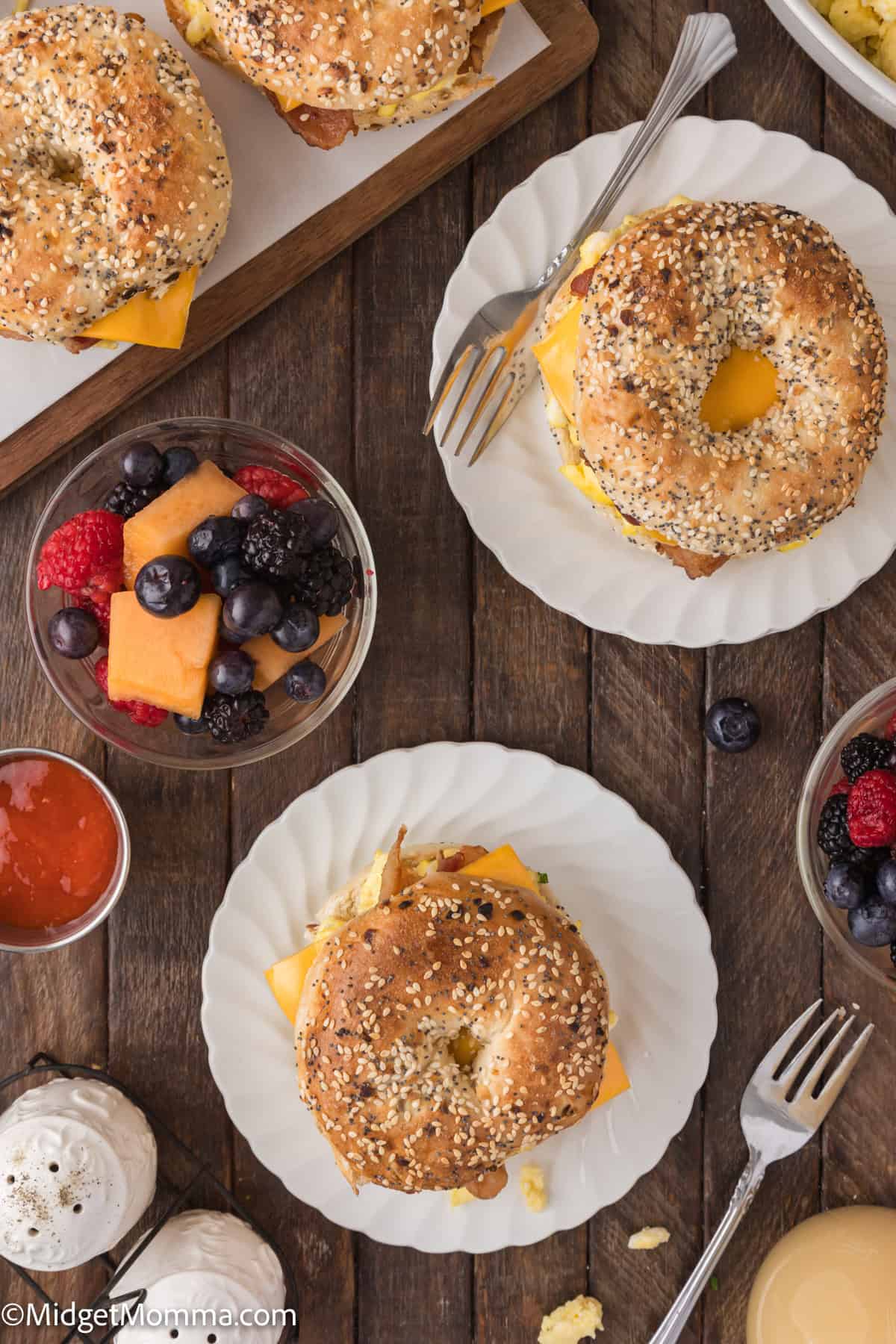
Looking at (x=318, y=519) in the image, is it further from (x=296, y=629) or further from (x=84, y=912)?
(x=84, y=912)

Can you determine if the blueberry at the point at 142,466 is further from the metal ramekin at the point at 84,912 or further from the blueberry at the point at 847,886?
the blueberry at the point at 847,886

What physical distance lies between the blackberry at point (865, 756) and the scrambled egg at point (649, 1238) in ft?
2.49

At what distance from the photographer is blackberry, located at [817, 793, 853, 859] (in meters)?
1.65

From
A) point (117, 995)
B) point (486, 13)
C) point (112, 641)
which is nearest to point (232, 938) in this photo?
point (117, 995)

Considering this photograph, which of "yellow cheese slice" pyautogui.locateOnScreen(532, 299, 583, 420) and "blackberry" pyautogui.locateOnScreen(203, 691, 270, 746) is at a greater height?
"yellow cheese slice" pyautogui.locateOnScreen(532, 299, 583, 420)

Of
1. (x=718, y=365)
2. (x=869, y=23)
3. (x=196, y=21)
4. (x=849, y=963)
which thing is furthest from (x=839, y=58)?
(x=849, y=963)

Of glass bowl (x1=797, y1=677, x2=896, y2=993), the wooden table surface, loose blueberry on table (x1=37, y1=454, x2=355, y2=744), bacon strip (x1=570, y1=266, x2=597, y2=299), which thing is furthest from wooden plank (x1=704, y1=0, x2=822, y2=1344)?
loose blueberry on table (x1=37, y1=454, x2=355, y2=744)

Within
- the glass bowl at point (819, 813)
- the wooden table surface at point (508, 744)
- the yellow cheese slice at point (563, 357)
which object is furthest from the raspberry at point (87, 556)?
the glass bowl at point (819, 813)

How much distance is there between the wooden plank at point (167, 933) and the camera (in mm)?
1808

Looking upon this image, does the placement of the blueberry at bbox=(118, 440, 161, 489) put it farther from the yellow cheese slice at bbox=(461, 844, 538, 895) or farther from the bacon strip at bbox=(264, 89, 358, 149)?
the yellow cheese slice at bbox=(461, 844, 538, 895)

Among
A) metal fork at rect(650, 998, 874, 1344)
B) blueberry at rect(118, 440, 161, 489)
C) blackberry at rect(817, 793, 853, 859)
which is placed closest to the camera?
blueberry at rect(118, 440, 161, 489)

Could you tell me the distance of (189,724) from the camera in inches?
62.4

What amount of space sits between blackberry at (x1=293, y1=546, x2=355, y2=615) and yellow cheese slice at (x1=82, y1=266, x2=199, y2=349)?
39cm

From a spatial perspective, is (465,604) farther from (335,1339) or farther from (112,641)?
(335,1339)
